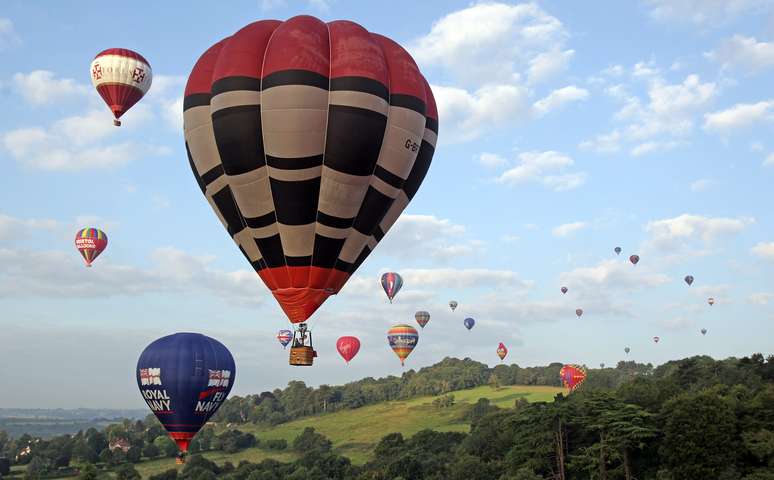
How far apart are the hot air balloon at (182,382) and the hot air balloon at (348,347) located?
32.5 metres

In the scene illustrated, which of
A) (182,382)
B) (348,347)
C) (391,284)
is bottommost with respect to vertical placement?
(182,382)

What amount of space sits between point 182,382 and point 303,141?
65.1 feet

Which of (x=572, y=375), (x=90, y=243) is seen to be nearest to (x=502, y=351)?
(x=572, y=375)

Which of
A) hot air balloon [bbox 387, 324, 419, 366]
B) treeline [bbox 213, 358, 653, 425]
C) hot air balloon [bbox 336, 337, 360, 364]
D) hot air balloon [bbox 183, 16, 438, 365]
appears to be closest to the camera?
hot air balloon [bbox 183, 16, 438, 365]

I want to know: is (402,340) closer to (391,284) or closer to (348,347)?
(348,347)

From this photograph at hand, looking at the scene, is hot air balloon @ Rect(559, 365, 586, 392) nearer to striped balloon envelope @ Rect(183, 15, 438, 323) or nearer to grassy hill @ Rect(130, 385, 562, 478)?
grassy hill @ Rect(130, 385, 562, 478)

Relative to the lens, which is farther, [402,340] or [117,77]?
[402,340]

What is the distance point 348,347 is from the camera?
74750 millimetres

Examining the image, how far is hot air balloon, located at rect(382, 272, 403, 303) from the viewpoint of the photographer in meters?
65.3

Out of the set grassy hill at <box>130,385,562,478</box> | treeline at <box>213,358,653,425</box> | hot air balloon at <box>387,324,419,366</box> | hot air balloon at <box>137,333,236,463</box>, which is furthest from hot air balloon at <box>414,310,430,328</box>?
treeline at <box>213,358,653,425</box>

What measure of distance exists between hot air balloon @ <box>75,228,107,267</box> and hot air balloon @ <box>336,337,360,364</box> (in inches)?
1038

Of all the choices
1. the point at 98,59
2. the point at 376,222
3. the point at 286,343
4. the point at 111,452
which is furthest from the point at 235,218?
the point at 111,452

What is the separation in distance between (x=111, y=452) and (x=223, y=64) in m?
127

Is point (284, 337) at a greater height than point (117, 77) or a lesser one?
lesser
